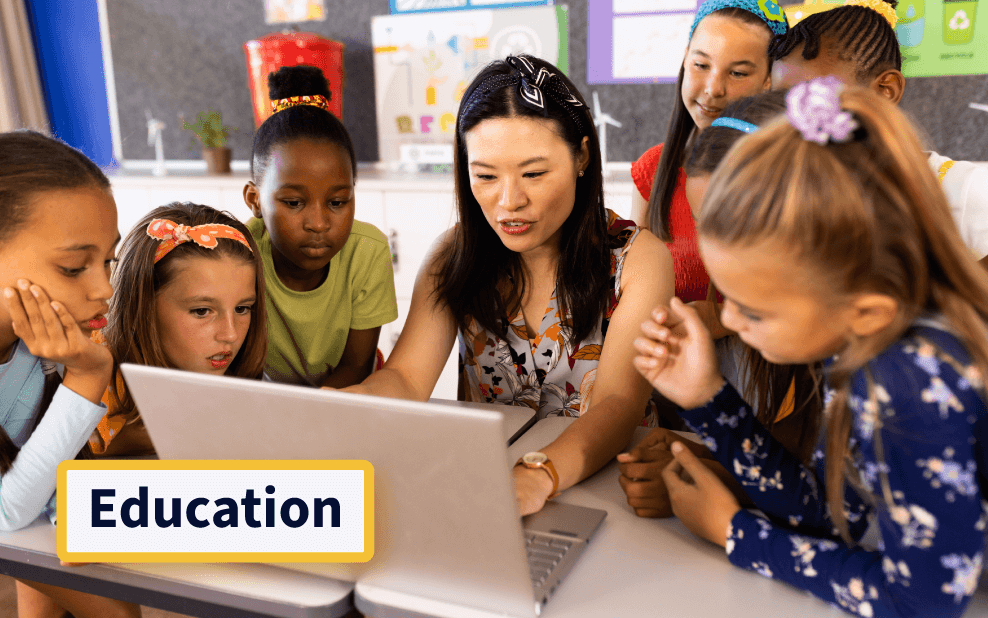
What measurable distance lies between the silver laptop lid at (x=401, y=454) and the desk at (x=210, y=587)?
0.11ft

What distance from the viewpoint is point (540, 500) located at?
804 millimetres

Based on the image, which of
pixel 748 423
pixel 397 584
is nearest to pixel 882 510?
pixel 748 423

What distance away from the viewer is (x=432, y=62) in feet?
9.66

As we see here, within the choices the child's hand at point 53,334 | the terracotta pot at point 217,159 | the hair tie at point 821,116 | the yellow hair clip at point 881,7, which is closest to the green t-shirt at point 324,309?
the child's hand at point 53,334

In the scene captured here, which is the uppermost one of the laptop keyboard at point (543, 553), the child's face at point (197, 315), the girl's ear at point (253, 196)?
the girl's ear at point (253, 196)

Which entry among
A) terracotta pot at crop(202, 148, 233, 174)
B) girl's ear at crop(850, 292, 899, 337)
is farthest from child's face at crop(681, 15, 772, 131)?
terracotta pot at crop(202, 148, 233, 174)

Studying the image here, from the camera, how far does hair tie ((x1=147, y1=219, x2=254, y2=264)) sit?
3.74 feet

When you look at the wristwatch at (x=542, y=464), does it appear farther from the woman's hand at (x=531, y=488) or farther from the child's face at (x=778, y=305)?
the child's face at (x=778, y=305)

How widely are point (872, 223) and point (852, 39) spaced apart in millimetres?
922

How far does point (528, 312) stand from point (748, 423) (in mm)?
566

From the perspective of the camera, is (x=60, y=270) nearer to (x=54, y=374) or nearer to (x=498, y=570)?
(x=54, y=374)

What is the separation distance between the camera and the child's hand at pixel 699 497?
0.74 metres

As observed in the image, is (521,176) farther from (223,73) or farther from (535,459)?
(223,73)

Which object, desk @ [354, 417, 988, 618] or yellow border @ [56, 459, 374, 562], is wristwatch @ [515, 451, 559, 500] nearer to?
desk @ [354, 417, 988, 618]
